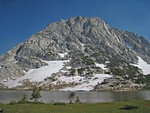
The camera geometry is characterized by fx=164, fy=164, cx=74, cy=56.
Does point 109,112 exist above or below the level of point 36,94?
below

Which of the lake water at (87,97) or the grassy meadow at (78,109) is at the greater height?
the lake water at (87,97)

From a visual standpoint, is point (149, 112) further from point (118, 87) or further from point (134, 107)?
point (118, 87)

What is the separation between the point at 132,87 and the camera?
19438 centimetres

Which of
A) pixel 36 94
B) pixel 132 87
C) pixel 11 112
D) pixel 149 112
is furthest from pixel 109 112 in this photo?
pixel 132 87

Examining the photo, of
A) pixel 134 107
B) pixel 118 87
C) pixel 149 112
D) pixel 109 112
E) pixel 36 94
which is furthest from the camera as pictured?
pixel 118 87

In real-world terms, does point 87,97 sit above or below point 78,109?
above

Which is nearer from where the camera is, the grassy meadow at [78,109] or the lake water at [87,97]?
the grassy meadow at [78,109]

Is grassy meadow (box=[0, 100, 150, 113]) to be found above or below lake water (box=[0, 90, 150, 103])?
below

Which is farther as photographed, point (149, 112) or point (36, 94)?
point (36, 94)

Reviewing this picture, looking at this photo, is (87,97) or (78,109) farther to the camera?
(87,97)

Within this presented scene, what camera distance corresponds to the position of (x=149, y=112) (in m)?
34.8

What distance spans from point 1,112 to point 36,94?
1313 inches

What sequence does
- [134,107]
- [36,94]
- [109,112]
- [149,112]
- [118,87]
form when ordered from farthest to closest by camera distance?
1. [118,87]
2. [36,94]
3. [134,107]
4. [109,112]
5. [149,112]

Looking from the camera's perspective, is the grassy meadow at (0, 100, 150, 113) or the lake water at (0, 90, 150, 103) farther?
the lake water at (0, 90, 150, 103)
